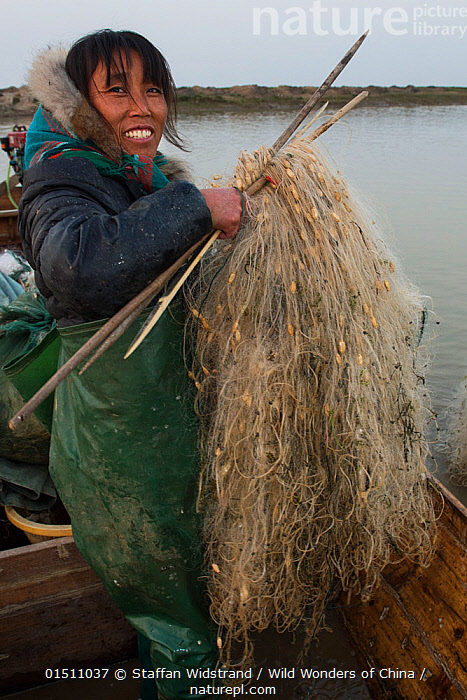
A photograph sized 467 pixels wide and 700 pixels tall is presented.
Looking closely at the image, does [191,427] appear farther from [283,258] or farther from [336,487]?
[283,258]

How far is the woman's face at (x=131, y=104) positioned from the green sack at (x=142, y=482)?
1.82ft

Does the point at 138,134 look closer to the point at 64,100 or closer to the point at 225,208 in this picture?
the point at 64,100

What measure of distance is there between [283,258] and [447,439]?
3.03 meters

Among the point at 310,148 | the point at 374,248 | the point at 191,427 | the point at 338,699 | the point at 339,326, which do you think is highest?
the point at 310,148

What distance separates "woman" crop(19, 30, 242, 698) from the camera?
1331 mm

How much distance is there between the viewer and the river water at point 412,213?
7.77 feet

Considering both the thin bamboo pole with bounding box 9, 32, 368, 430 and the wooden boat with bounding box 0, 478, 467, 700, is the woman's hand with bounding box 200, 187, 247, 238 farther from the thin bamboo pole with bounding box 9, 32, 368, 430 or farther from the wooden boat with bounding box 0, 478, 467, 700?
the wooden boat with bounding box 0, 478, 467, 700

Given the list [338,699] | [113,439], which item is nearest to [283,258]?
[113,439]

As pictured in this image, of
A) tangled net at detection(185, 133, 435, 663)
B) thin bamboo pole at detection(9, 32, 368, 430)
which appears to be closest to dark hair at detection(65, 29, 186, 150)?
tangled net at detection(185, 133, 435, 663)

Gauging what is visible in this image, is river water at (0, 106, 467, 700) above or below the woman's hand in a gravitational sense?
below

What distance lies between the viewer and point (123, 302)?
1.38m

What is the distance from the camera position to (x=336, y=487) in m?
1.66

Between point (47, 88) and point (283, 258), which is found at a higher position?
point (47, 88)

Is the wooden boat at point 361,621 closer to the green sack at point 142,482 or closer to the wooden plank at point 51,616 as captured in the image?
the wooden plank at point 51,616
